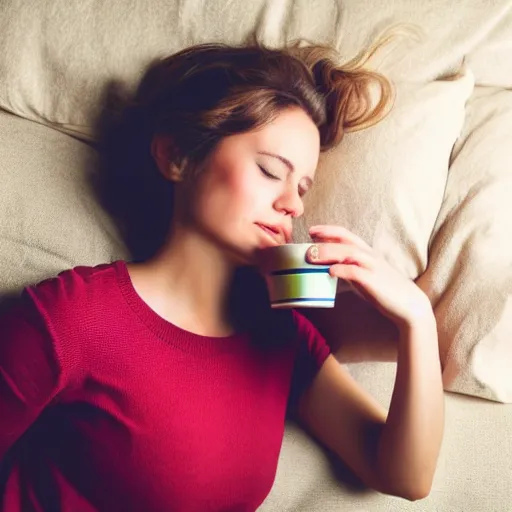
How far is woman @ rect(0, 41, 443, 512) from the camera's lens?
1055 millimetres

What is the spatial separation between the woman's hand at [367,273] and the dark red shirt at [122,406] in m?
0.25

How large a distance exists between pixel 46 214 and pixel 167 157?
0.30m

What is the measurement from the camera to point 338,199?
124 cm

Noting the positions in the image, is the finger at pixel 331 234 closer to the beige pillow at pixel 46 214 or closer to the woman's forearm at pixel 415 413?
the woman's forearm at pixel 415 413

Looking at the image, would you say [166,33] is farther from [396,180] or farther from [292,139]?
[396,180]

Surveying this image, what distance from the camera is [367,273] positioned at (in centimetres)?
105

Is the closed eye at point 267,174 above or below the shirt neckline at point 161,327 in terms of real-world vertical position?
above

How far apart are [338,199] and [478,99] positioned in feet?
1.34

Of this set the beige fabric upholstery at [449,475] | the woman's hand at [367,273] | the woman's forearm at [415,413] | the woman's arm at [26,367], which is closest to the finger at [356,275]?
the woman's hand at [367,273]

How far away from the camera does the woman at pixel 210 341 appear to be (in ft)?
3.46

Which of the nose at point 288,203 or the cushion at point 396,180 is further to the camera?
the cushion at point 396,180

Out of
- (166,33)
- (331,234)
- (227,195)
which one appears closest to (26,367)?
(227,195)

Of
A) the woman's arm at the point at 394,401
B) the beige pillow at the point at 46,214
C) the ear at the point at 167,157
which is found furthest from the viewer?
the beige pillow at the point at 46,214

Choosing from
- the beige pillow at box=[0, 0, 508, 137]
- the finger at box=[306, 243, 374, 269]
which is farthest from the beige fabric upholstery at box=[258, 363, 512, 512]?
the beige pillow at box=[0, 0, 508, 137]
